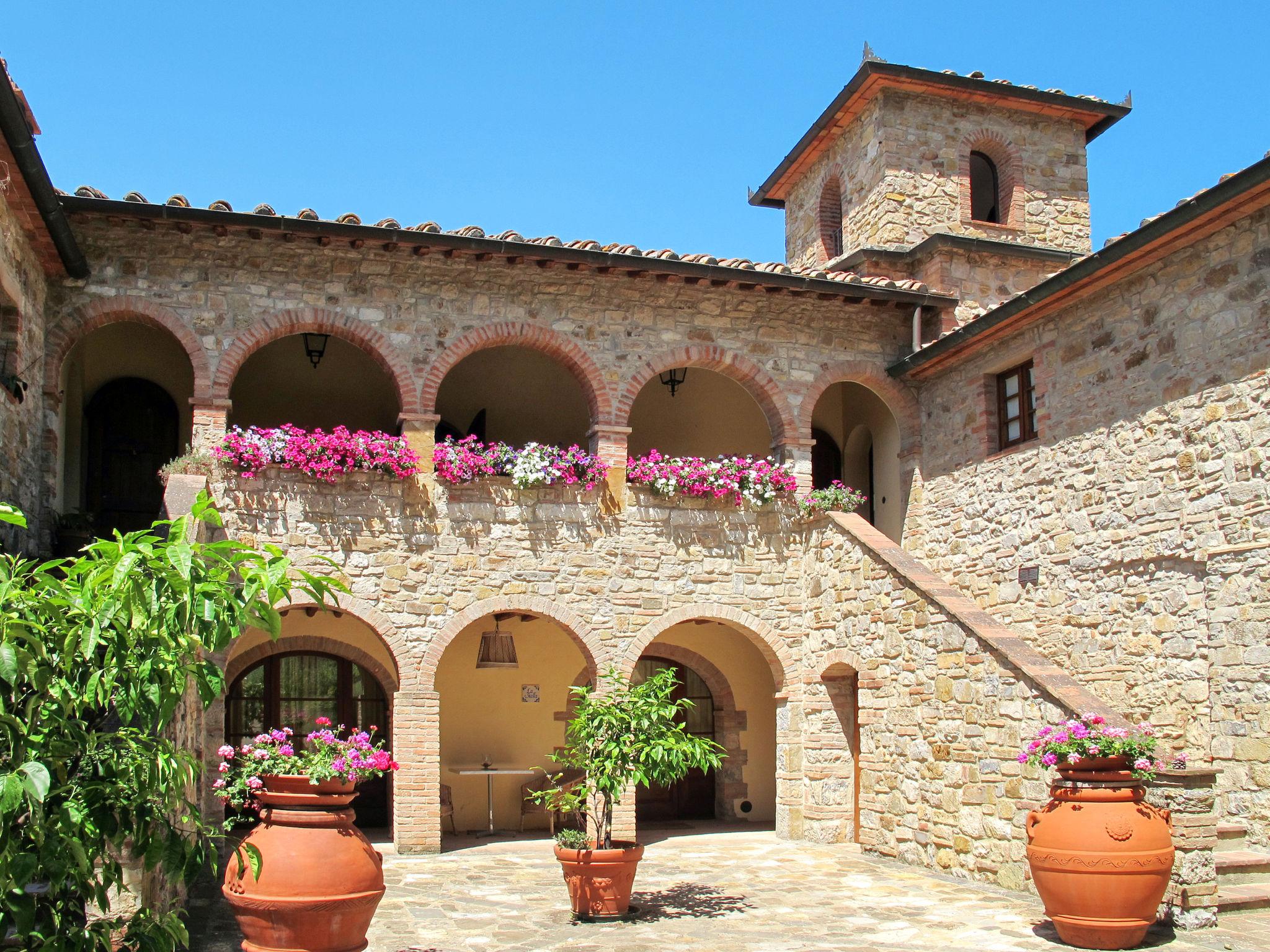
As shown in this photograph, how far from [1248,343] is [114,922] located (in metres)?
8.36

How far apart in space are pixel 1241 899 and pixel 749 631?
221 inches

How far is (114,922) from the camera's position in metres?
4.28

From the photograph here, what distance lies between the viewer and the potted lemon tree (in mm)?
8289

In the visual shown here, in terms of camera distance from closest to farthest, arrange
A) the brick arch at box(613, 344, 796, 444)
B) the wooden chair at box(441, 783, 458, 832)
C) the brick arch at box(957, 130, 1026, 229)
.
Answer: the brick arch at box(613, 344, 796, 444), the wooden chair at box(441, 783, 458, 832), the brick arch at box(957, 130, 1026, 229)

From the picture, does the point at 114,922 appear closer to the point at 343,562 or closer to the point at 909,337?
the point at 343,562

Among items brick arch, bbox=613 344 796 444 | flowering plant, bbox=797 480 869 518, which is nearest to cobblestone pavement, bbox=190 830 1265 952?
flowering plant, bbox=797 480 869 518

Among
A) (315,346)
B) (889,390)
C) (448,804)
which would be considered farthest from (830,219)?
(448,804)

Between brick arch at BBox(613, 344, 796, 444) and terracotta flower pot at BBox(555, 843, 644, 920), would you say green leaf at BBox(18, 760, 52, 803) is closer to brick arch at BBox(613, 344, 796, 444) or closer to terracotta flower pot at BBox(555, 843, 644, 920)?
terracotta flower pot at BBox(555, 843, 644, 920)

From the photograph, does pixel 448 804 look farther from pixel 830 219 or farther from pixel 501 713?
pixel 830 219

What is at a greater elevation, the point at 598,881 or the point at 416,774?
the point at 416,774

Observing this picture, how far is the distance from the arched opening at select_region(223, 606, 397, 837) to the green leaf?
9.07 metres

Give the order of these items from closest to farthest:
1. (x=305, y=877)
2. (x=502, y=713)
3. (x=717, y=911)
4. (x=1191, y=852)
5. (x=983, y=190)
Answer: (x=305, y=877), (x=1191, y=852), (x=717, y=911), (x=502, y=713), (x=983, y=190)

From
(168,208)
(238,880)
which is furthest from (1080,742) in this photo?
(168,208)

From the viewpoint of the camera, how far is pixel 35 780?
3.57 metres
